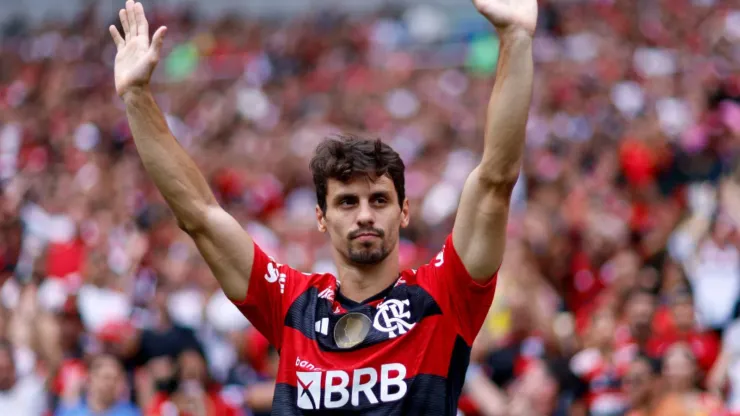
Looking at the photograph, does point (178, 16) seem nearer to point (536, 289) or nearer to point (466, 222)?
point (536, 289)

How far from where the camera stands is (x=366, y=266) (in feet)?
15.7

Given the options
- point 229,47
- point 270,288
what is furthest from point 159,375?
point 229,47

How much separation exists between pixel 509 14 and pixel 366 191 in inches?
32.4

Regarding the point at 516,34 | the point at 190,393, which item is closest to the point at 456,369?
the point at 516,34

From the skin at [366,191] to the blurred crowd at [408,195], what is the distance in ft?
11.8

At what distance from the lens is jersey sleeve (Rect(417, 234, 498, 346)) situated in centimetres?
456

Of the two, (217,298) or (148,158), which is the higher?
(217,298)

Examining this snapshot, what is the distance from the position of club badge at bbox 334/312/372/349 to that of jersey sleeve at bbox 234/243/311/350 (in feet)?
0.82

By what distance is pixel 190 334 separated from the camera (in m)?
9.45

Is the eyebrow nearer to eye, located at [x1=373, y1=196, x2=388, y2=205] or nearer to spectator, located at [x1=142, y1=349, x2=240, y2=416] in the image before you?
eye, located at [x1=373, y1=196, x2=388, y2=205]

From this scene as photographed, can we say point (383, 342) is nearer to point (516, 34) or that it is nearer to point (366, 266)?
point (366, 266)

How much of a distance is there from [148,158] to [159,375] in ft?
14.5

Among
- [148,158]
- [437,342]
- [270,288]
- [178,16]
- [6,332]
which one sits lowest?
[437,342]

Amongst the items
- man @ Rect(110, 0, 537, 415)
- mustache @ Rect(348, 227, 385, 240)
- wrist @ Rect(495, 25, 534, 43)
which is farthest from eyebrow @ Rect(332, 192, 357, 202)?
wrist @ Rect(495, 25, 534, 43)
